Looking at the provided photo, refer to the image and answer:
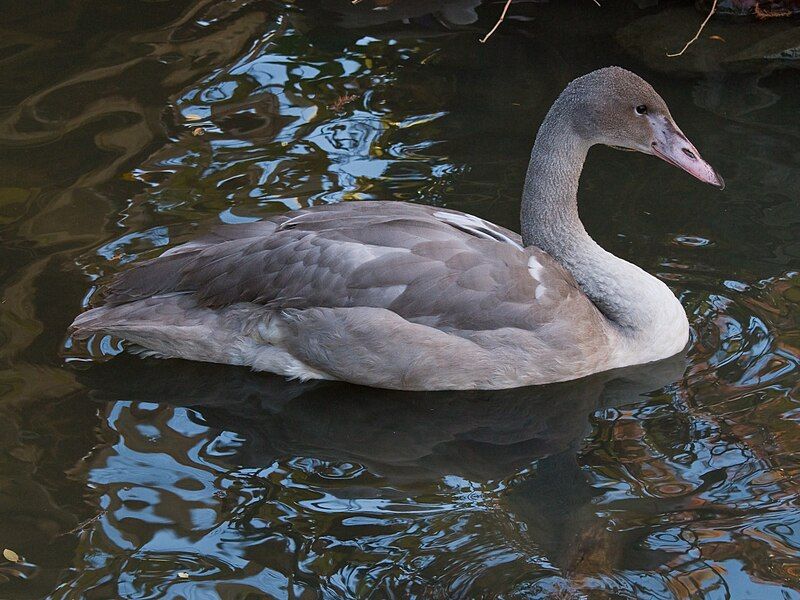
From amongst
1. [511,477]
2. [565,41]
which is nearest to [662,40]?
[565,41]

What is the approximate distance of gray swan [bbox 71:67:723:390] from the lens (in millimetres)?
5961

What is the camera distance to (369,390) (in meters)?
6.20

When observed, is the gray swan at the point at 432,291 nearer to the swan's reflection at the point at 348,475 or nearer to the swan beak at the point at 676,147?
the swan beak at the point at 676,147

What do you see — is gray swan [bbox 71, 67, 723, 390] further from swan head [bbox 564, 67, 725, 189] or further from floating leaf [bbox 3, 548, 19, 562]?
floating leaf [bbox 3, 548, 19, 562]

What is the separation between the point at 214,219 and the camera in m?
7.41

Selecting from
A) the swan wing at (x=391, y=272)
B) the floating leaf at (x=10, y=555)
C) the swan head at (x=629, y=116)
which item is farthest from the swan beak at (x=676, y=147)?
the floating leaf at (x=10, y=555)

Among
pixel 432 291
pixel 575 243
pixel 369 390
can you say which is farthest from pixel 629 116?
pixel 369 390

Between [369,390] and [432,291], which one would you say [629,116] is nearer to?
[432,291]

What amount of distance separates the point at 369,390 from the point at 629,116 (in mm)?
1962

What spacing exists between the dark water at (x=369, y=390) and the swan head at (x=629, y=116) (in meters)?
0.87

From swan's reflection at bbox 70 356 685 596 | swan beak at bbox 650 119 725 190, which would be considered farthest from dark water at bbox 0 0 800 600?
swan beak at bbox 650 119 725 190

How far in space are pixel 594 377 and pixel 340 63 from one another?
3945 millimetres

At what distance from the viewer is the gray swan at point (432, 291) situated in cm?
596

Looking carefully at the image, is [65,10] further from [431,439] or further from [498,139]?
[431,439]
